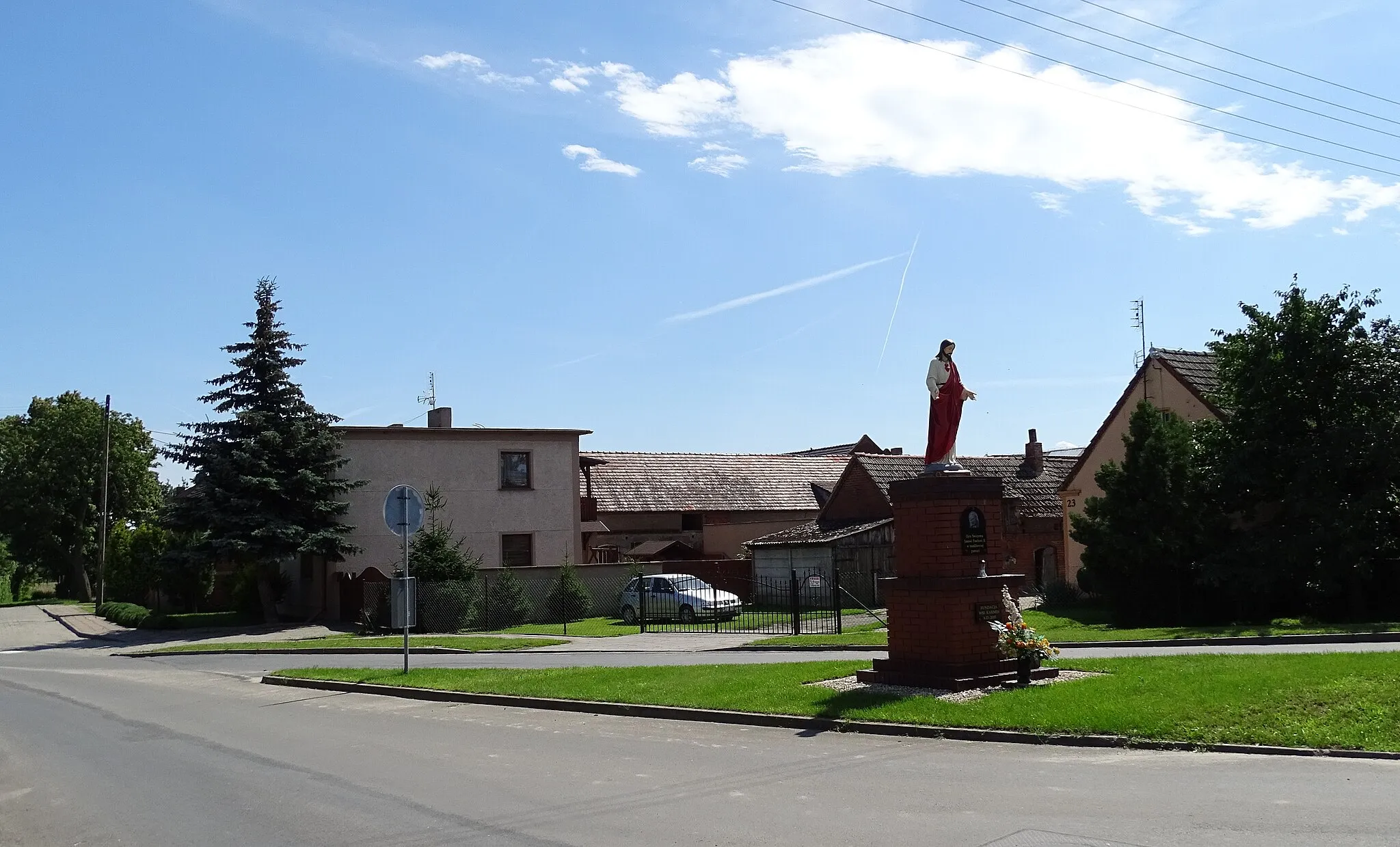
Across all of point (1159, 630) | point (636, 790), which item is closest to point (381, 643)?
point (1159, 630)

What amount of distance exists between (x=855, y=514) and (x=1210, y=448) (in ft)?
56.4

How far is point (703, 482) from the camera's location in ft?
176

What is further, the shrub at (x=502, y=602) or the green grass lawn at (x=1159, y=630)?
the shrub at (x=502, y=602)

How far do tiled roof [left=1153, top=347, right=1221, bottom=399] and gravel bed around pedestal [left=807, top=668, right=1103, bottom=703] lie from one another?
20381mm

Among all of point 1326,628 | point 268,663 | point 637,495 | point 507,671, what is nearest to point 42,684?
point 268,663

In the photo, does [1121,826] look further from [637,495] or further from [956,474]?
[637,495]

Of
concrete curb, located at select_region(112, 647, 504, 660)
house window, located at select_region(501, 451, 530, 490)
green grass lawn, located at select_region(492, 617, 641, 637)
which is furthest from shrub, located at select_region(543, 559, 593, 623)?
concrete curb, located at select_region(112, 647, 504, 660)

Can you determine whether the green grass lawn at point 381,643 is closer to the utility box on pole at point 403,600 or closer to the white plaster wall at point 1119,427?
the utility box on pole at point 403,600

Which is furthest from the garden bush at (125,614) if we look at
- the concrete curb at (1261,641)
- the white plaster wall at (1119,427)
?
the concrete curb at (1261,641)

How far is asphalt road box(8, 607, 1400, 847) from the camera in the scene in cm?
734

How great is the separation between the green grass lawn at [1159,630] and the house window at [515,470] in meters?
20.8

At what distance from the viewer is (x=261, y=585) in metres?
38.0

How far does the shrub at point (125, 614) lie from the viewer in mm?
39822

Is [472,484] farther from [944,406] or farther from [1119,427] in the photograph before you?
[944,406]
